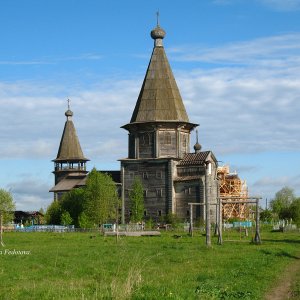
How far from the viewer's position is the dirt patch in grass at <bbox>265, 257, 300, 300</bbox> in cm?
1484

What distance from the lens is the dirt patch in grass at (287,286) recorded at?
14.8 meters

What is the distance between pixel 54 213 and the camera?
244 ft

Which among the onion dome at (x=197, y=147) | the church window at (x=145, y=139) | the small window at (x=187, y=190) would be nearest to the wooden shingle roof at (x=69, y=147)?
the onion dome at (x=197, y=147)

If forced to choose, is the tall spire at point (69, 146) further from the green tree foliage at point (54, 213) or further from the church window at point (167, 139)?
the church window at point (167, 139)

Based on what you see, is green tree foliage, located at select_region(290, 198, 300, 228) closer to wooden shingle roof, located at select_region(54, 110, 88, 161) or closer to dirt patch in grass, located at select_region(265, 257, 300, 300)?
wooden shingle roof, located at select_region(54, 110, 88, 161)

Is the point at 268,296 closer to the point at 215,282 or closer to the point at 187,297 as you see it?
the point at 215,282

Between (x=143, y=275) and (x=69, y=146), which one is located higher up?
(x=69, y=146)

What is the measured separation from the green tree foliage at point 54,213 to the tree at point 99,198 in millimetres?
7538

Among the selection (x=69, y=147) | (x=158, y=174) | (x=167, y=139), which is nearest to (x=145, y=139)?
(x=167, y=139)

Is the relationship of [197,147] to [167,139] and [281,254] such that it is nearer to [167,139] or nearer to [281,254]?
[167,139]

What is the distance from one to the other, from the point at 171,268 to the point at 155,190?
157ft

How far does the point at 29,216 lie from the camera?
107 m

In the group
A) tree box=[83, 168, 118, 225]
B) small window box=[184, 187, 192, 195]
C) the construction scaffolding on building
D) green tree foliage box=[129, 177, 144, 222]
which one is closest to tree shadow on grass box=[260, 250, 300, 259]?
small window box=[184, 187, 192, 195]

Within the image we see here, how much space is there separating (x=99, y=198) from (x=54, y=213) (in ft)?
36.6
